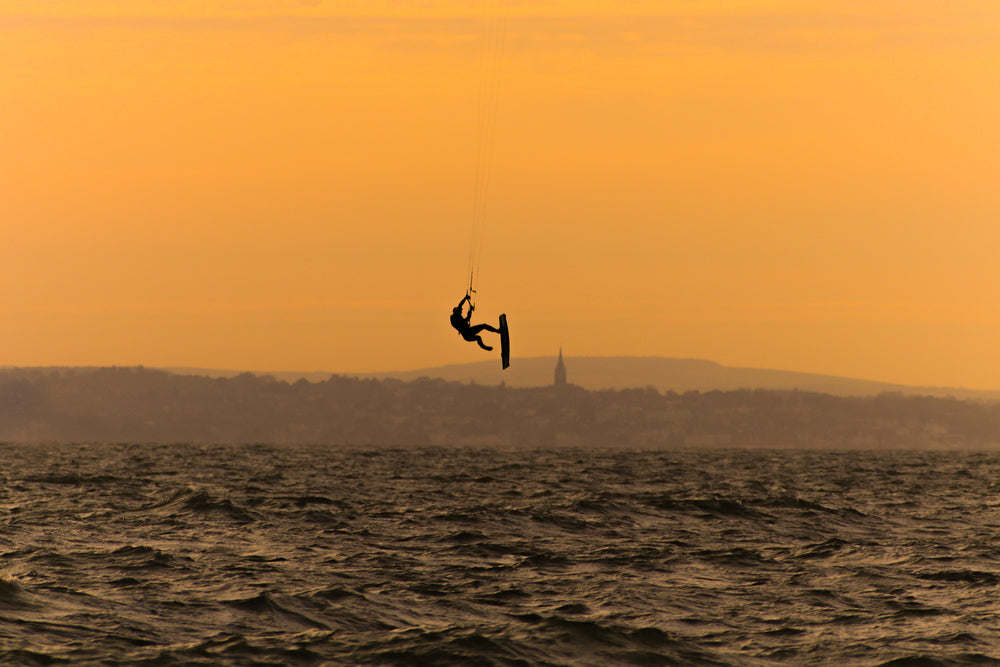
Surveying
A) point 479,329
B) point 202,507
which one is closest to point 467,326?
point 479,329

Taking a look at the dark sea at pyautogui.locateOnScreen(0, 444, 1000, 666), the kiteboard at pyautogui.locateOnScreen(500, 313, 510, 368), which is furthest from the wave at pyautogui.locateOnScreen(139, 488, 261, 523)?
the kiteboard at pyautogui.locateOnScreen(500, 313, 510, 368)

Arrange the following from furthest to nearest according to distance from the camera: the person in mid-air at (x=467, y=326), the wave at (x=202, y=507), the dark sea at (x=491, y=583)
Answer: the wave at (x=202, y=507)
the person in mid-air at (x=467, y=326)
the dark sea at (x=491, y=583)

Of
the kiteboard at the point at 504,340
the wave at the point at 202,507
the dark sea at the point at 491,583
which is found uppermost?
the kiteboard at the point at 504,340

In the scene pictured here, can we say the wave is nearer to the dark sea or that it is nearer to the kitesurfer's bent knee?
A: the dark sea

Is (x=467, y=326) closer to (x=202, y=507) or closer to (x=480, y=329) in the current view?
(x=480, y=329)

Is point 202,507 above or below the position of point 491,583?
below

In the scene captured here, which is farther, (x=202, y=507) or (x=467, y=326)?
(x=202, y=507)

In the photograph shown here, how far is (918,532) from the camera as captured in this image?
3022cm

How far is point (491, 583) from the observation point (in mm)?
20359

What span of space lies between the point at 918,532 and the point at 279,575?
60.6 ft

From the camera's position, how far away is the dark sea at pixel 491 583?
15.4 metres

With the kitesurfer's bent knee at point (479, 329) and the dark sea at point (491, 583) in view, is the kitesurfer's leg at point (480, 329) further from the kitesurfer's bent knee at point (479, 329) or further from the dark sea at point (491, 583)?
the dark sea at point (491, 583)

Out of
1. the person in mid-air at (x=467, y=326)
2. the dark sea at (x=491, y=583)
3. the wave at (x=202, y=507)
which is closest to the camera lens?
the dark sea at (x=491, y=583)

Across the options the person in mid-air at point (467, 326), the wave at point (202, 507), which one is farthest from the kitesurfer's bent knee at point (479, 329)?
the wave at point (202, 507)
